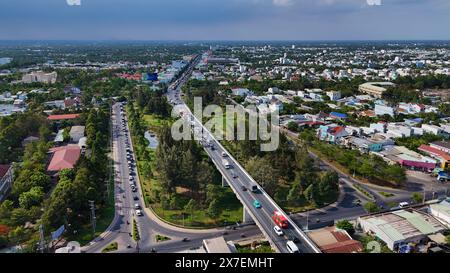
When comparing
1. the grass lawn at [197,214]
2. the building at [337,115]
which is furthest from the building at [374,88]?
the grass lawn at [197,214]

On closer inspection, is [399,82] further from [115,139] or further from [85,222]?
[85,222]

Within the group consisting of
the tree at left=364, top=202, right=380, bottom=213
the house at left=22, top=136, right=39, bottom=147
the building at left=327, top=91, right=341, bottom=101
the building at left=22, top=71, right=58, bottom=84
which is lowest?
the tree at left=364, top=202, right=380, bottom=213

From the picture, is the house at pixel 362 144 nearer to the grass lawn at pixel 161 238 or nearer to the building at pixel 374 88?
the grass lawn at pixel 161 238

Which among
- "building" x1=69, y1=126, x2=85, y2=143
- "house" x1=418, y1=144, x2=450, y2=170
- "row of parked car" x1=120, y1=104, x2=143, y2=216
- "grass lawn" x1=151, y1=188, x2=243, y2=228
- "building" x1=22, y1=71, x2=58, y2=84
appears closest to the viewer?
→ "grass lawn" x1=151, y1=188, x2=243, y2=228

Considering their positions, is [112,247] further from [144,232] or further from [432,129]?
[432,129]

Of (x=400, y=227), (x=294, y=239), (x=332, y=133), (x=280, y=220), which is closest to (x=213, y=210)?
(x=280, y=220)

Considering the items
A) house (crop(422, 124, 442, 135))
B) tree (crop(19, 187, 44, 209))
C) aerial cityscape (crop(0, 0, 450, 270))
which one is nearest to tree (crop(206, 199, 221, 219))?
aerial cityscape (crop(0, 0, 450, 270))

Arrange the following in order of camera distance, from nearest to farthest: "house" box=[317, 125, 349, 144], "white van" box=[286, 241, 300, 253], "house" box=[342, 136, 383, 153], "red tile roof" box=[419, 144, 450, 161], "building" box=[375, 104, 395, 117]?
1. "white van" box=[286, 241, 300, 253]
2. "red tile roof" box=[419, 144, 450, 161]
3. "house" box=[342, 136, 383, 153]
4. "house" box=[317, 125, 349, 144]
5. "building" box=[375, 104, 395, 117]

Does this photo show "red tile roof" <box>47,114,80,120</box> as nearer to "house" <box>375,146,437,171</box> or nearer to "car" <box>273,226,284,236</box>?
"car" <box>273,226,284,236</box>
